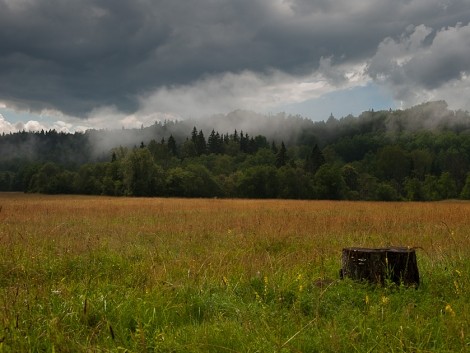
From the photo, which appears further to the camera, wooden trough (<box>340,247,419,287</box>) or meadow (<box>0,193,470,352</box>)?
wooden trough (<box>340,247,419,287</box>)

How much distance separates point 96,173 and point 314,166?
166 ft

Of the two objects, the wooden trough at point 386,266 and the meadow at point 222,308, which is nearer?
the meadow at point 222,308

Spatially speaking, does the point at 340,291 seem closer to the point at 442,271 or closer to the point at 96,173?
the point at 442,271

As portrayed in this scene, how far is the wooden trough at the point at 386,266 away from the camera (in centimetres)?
514

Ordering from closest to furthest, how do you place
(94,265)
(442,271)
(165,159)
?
1. (442,271)
2. (94,265)
3. (165,159)

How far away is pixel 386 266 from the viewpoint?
514 cm

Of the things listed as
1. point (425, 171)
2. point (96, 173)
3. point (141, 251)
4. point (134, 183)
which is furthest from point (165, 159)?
point (141, 251)

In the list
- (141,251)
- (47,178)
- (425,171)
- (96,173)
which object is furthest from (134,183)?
(425,171)

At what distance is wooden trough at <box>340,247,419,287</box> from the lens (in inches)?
202

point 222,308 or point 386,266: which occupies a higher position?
point 386,266

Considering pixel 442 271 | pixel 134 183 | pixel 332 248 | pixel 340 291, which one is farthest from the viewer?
pixel 134 183

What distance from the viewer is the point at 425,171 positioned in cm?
11900

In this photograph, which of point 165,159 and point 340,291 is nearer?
point 340,291

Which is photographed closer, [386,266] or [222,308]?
[222,308]
